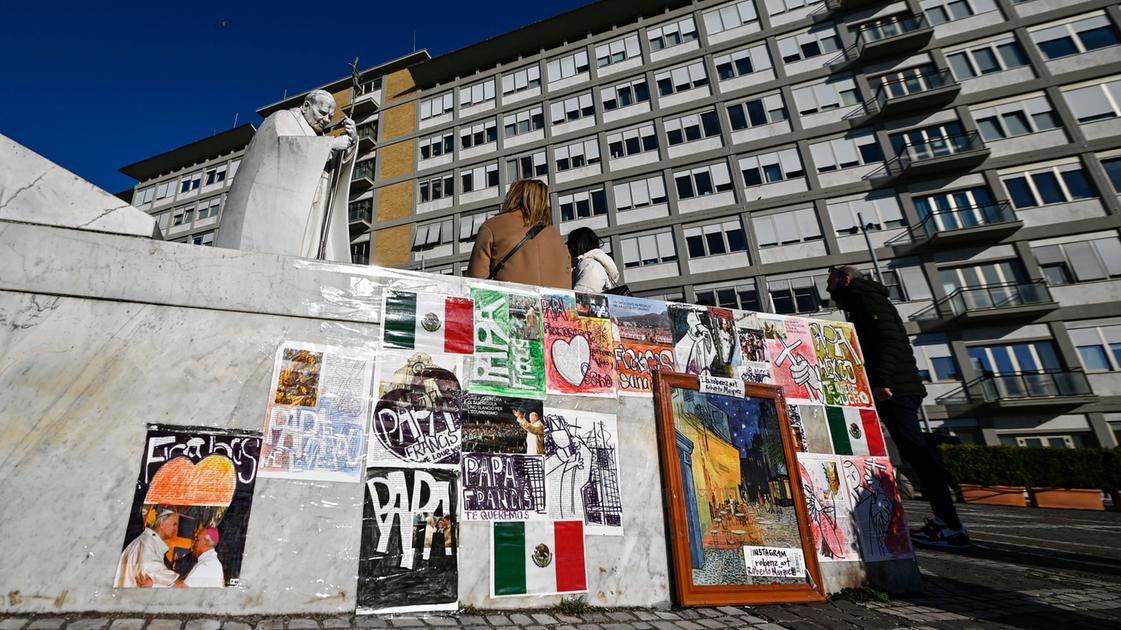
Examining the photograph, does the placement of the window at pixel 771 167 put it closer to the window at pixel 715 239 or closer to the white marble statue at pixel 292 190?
the window at pixel 715 239

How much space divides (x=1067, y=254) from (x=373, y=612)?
28211mm

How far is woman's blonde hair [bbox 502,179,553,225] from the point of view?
12.2ft

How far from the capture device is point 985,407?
19.9m

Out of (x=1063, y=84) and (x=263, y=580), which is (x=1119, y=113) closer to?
(x=1063, y=84)

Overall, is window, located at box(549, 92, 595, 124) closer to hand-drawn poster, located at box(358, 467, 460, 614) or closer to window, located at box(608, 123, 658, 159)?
window, located at box(608, 123, 658, 159)

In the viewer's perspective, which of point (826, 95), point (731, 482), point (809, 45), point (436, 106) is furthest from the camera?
point (436, 106)

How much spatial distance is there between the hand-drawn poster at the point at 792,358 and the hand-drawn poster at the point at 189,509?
296 cm

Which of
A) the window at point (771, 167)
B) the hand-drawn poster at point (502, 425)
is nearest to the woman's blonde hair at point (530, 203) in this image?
the hand-drawn poster at point (502, 425)

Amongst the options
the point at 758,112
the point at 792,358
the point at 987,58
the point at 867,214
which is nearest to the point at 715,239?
the point at 867,214

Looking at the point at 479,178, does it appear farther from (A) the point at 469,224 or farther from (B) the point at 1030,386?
(B) the point at 1030,386

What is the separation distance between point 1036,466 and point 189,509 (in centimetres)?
2260

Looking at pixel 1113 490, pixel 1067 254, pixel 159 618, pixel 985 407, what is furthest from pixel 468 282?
pixel 1067 254

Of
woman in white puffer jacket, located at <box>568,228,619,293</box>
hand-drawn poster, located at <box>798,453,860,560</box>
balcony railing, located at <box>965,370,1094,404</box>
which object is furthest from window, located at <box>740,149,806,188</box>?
hand-drawn poster, located at <box>798,453,860,560</box>

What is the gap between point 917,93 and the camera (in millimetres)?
23312
